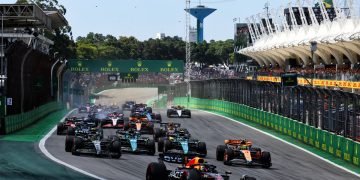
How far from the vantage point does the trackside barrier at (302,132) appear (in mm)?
30844

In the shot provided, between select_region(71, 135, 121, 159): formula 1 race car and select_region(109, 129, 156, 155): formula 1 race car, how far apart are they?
0.93 m

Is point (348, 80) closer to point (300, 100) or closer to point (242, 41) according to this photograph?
point (300, 100)

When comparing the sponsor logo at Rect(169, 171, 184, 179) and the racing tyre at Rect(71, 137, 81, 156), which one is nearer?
the sponsor logo at Rect(169, 171, 184, 179)

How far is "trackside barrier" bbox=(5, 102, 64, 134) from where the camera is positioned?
140 feet

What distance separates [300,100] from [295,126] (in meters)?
1.86

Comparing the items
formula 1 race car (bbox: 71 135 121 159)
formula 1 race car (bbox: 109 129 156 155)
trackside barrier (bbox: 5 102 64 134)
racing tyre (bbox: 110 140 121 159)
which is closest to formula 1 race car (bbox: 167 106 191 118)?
trackside barrier (bbox: 5 102 64 134)

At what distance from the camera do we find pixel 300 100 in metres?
40.5

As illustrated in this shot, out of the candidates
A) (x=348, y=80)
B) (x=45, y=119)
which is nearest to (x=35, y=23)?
(x=45, y=119)

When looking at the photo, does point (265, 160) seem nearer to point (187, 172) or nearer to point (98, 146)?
point (98, 146)

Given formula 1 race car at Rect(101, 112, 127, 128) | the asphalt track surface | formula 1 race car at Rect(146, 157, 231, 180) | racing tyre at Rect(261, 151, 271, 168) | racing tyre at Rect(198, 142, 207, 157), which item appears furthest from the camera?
formula 1 race car at Rect(101, 112, 127, 128)

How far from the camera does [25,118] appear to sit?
4909cm

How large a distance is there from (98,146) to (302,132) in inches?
550

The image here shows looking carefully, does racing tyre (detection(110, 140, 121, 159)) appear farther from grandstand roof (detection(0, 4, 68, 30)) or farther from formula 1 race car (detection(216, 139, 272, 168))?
grandstand roof (detection(0, 4, 68, 30))

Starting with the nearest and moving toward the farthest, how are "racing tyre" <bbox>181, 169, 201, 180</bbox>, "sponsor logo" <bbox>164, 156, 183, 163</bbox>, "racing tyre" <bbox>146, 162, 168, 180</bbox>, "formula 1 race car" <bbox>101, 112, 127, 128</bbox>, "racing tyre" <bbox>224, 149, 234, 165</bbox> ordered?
"racing tyre" <bbox>181, 169, 201, 180</bbox>
"racing tyre" <bbox>146, 162, 168, 180</bbox>
"sponsor logo" <bbox>164, 156, 183, 163</bbox>
"racing tyre" <bbox>224, 149, 234, 165</bbox>
"formula 1 race car" <bbox>101, 112, 127, 128</bbox>
